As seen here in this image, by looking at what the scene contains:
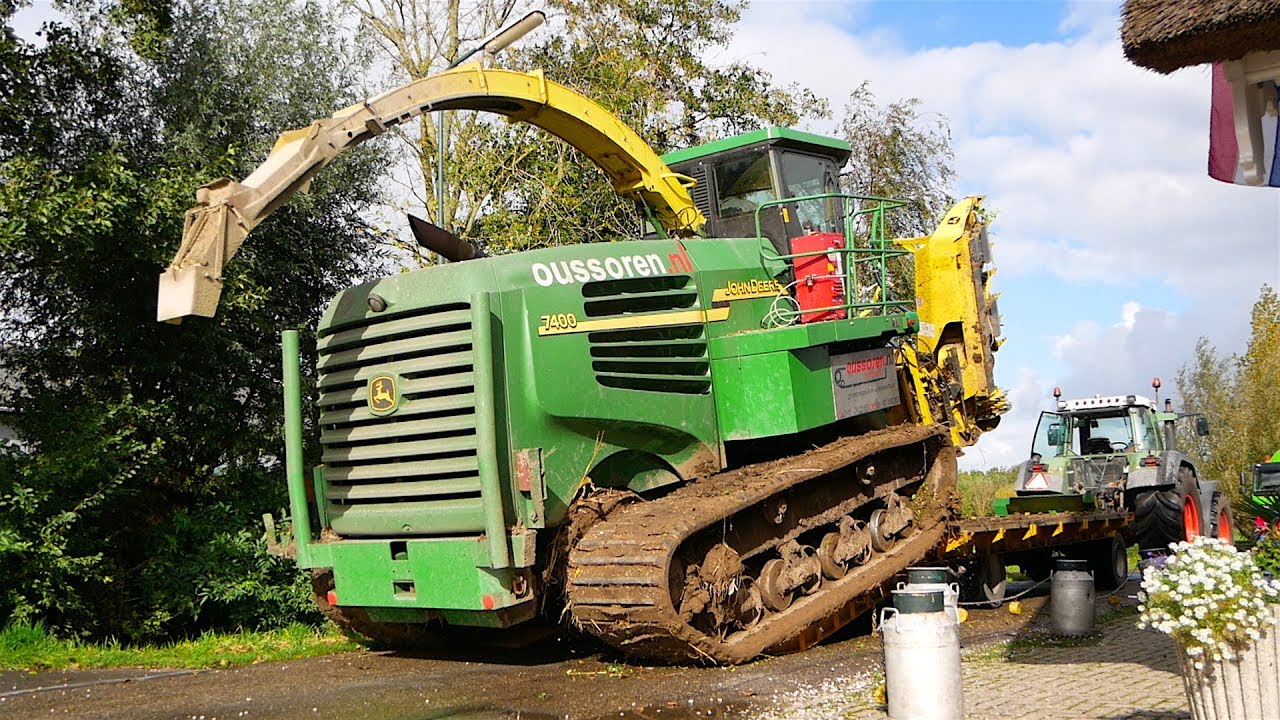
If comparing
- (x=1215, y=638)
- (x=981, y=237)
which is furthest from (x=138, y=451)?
(x=1215, y=638)

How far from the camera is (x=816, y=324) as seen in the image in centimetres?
902

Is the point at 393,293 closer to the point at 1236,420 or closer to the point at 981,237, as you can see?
the point at 981,237

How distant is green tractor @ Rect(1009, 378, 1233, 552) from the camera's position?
14125 mm

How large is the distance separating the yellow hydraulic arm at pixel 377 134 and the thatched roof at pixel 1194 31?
15.2 feet

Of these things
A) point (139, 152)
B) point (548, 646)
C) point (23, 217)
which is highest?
point (139, 152)

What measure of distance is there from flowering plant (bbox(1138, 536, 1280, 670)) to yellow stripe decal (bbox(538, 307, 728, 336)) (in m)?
3.96

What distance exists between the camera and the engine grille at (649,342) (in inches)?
322

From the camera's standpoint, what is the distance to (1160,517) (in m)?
14.1

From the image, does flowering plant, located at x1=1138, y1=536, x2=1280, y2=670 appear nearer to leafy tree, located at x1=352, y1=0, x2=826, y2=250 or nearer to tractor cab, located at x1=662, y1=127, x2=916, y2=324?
tractor cab, located at x1=662, y1=127, x2=916, y2=324

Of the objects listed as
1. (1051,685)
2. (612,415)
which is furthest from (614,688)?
(1051,685)

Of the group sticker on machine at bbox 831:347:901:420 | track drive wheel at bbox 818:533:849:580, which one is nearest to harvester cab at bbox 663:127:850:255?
A: sticker on machine at bbox 831:347:901:420

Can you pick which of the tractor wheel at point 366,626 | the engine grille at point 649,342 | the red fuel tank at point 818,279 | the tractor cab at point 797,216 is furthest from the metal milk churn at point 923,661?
the tractor wheel at point 366,626

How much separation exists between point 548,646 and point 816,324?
11.4 ft

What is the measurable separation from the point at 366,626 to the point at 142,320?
6.17 m
